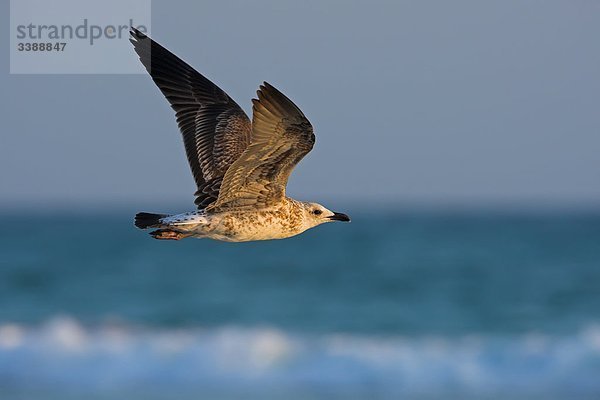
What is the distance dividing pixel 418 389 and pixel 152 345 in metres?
6.29

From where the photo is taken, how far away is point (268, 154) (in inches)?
358

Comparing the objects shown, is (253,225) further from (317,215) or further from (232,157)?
(232,157)

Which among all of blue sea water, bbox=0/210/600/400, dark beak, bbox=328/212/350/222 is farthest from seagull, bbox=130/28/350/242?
blue sea water, bbox=0/210/600/400

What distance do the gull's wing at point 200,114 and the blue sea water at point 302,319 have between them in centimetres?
944

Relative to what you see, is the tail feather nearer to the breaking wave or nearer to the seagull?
the seagull

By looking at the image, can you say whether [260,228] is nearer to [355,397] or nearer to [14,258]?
[355,397]

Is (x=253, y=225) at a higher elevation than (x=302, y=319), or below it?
below

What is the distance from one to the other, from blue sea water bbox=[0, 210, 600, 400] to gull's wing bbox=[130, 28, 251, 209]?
→ 944cm

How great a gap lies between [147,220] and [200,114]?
5.76 feet

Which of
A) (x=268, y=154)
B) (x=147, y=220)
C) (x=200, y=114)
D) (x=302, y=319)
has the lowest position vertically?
(x=147, y=220)

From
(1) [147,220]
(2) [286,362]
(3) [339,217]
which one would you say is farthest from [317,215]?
(2) [286,362]

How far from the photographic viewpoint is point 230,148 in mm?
10703

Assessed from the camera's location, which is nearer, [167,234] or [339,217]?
[167,234]

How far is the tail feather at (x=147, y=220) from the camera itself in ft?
31.7
